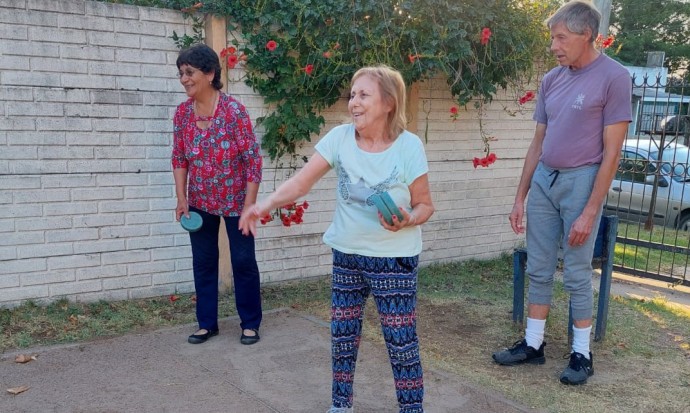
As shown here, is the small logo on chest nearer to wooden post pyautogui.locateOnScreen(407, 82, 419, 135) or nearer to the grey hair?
the grey hair

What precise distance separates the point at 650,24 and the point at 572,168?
105ft

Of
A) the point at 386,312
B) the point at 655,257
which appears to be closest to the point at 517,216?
the point at 386,312

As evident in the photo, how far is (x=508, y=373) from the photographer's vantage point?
397 centimetres

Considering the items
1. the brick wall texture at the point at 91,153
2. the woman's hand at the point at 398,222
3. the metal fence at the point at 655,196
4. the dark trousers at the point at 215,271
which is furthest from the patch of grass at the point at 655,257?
the woman's hand at the point at 398,222

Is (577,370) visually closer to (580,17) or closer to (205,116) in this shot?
(580,17)

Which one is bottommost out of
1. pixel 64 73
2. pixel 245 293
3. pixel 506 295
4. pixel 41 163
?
pixel 506 295

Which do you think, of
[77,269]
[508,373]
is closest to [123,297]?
[77,269]

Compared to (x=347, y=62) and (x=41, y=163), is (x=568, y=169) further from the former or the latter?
(x=41, y=163)

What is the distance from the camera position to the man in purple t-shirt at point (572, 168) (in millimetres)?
3629

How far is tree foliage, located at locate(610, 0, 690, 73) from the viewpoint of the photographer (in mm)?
30406

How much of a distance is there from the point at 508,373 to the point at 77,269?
3.13 meters

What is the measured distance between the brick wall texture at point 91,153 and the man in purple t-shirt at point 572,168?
2.40 metres

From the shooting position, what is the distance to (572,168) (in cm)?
381

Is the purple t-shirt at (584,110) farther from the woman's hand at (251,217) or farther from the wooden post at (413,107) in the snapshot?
the wooden post at (413,107)
